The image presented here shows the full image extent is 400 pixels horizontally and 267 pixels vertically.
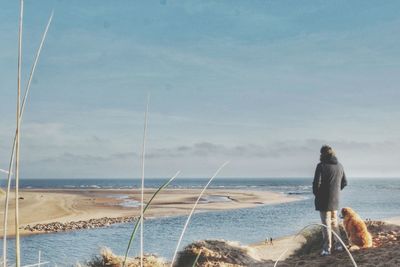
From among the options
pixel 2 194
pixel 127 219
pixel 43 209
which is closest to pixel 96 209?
pixel 43 209

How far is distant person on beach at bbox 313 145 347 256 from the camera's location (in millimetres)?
9227

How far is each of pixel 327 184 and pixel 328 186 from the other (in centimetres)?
4

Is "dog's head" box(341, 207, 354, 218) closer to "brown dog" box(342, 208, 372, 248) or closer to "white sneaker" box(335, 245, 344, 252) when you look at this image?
"brown dog" box(342, 208, 372, 248)

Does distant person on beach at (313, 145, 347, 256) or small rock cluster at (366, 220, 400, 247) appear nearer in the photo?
distant person on beach at (313, 145, 347, 256)

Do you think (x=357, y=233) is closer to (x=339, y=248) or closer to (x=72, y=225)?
(x=339, y=248)

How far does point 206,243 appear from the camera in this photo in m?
10.5

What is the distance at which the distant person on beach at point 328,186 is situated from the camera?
9.23m

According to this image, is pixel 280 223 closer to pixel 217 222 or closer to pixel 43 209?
pixel 217 222

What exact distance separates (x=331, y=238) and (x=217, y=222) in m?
22.3

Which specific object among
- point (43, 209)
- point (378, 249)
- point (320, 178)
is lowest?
point (43, 209)

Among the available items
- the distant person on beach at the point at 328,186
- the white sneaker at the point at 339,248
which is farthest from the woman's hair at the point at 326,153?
the white sneaker at the point at 339,248

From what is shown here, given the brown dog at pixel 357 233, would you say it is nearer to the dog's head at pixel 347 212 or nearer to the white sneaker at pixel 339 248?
the dog's head at pixel 347 212

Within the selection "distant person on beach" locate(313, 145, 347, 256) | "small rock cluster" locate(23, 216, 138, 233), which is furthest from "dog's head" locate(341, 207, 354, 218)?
"small rock cluster" locate(23, 216, 138, 233)

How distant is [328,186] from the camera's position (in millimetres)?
9258
